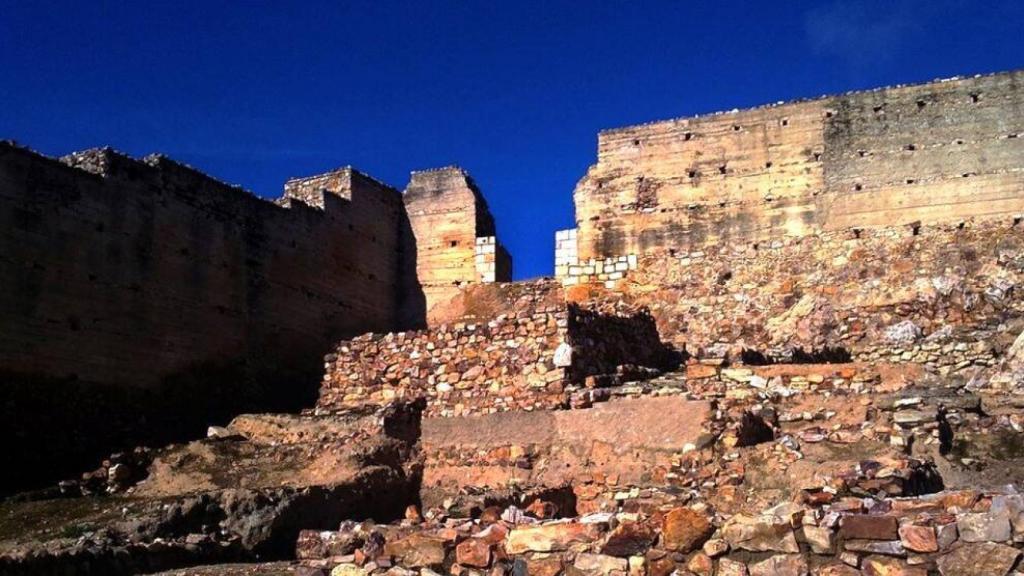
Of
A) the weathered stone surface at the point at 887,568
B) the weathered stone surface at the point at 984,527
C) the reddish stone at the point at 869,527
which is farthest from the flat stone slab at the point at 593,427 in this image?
the weathered stone surface at the point at 984,527

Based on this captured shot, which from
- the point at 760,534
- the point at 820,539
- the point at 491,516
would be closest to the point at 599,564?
the point at 760,534

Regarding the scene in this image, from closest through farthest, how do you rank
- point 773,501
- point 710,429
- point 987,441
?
1. point 773,501
2. point 987,441
3. point 710,429

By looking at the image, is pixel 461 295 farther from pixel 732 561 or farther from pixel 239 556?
pixel 732 561

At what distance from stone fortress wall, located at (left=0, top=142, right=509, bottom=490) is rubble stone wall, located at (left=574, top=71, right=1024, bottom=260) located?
4.52 metres

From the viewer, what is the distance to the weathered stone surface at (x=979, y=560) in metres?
4.29

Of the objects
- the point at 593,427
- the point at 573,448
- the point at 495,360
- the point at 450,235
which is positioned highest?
the point at 450,235

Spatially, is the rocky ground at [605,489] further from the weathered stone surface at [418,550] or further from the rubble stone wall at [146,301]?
the rubble stone wall at [146,301]

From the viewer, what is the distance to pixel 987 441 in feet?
25.9

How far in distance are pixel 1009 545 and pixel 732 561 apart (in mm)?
1246

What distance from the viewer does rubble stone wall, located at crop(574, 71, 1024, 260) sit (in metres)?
14.2

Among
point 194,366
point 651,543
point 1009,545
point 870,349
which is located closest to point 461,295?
point 194,366

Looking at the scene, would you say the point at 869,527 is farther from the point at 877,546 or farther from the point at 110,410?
the point at 110,410

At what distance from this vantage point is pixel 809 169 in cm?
1512

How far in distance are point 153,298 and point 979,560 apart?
10701 millimetres
